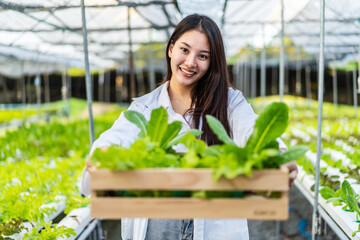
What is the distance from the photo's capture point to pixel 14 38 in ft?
18.9

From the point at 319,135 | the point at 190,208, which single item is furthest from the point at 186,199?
the point at 319,135

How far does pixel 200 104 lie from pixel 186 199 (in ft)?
2.40

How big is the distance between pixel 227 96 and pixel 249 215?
0.75 m

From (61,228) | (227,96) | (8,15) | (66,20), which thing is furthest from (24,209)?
(66,20)

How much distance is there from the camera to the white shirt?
4.70 ft

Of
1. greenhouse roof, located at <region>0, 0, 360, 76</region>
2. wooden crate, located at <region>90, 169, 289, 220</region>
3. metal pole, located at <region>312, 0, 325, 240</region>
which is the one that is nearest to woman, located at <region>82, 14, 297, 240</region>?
wooden crate, located at <region>90, 169, 289, 220</region>

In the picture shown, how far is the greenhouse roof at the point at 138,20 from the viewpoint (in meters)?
4.27

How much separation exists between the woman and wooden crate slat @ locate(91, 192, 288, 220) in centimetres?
44

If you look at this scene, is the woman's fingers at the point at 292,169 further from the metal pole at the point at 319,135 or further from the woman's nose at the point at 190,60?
the metal pole at the point at 319,135

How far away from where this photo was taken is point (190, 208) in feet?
3.36

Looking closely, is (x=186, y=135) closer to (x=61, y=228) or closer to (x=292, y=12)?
(x=61, y=228)

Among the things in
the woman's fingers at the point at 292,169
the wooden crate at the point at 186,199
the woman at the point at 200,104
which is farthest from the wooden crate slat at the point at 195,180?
the woman at the point at 200,104

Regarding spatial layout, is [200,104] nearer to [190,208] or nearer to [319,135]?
[190,208]

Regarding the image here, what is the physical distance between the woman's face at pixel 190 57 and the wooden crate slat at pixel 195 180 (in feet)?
2.15
